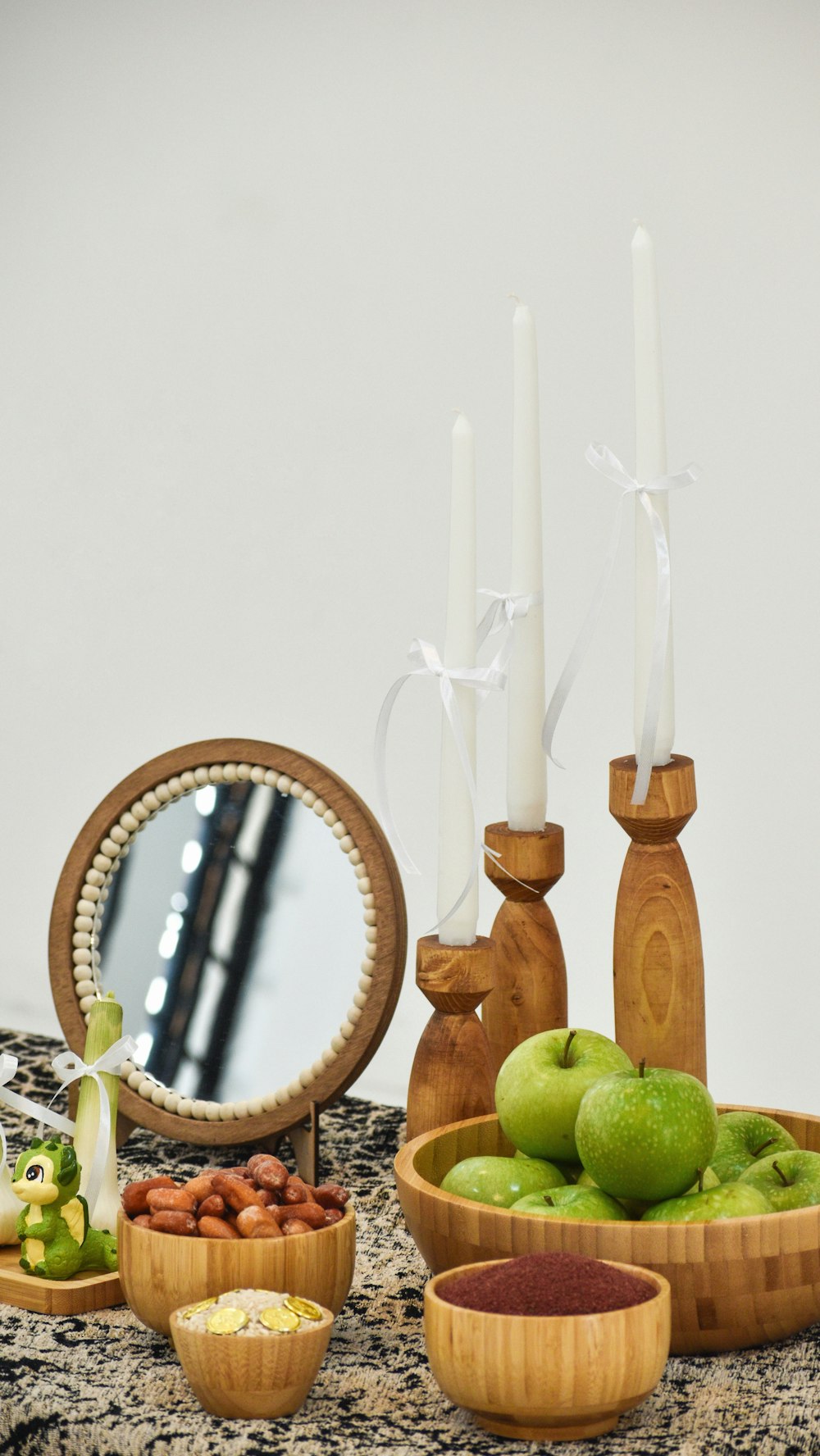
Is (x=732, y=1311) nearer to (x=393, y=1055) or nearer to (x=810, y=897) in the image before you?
(x=810, y=897)

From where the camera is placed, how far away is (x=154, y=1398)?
2.25 ft

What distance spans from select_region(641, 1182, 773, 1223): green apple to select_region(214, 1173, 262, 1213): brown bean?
6.8 inches

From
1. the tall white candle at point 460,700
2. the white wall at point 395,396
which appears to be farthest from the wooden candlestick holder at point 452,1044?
the white wall at point 395,396

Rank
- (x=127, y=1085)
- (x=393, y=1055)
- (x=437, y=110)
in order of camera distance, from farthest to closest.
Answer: (x=393, y=1055), (x=437, y=110), (x=127, y=1085)

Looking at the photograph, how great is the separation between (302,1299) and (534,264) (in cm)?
84

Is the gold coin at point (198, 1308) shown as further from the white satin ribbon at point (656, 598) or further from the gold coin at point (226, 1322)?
the white satin ribbon at point (656, 598)

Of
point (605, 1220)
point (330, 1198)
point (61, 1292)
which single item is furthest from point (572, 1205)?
point (61, 1292)

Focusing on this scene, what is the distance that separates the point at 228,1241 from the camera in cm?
70

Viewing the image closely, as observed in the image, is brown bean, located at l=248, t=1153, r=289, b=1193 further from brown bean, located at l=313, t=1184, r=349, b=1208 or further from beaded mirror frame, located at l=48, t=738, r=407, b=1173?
beaded mirror frame, located at l=48, t=738, r=407, b=1173

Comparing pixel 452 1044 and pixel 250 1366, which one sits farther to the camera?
pixel 452 1044

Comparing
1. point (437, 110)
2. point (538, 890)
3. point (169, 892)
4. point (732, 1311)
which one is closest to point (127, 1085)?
point (169, 892)

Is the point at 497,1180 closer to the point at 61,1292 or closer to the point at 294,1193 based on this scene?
the point at 294,1193

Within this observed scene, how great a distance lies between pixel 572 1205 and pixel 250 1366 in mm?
153

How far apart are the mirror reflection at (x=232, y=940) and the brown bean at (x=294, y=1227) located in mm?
255
